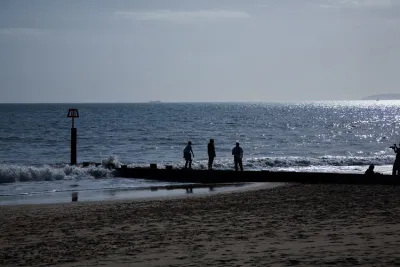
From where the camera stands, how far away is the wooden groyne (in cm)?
2525

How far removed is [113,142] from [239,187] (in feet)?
151

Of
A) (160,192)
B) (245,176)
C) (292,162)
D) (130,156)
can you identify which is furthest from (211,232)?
(130,156)

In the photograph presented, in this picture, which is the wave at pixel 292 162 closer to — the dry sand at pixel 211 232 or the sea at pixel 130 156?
the sea at pixel 130 156

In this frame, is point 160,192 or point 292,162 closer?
point 160,192

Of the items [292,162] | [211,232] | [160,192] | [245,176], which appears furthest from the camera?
[292,162]

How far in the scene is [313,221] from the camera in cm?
1506

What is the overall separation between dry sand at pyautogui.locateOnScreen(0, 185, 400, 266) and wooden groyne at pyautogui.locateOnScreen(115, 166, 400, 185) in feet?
13.7

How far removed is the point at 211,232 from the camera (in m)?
14.0

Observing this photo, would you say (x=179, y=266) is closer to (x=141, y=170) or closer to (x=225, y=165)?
(x=141, y=170)

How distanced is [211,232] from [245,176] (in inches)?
586

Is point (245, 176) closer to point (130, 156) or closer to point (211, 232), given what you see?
point (211, 232)

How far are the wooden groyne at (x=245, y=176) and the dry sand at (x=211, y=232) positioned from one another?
13.7 feet

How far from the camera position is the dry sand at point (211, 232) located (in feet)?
37.2

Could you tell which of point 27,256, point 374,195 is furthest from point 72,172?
point 27,256
